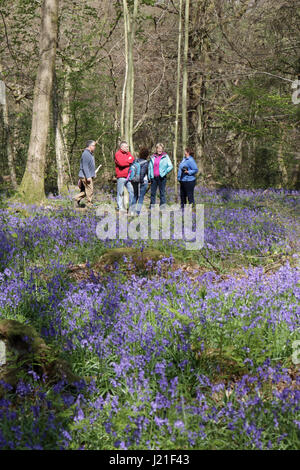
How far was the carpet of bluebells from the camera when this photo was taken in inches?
102

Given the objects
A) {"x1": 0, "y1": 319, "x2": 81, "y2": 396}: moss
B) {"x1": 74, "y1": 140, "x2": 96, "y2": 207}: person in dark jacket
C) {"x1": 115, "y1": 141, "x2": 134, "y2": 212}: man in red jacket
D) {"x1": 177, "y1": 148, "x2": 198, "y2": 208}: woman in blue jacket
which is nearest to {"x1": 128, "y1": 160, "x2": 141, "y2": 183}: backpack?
{"x1": 115, "y1": 141, "x2": 134, "y2": 212}: man in red jacket

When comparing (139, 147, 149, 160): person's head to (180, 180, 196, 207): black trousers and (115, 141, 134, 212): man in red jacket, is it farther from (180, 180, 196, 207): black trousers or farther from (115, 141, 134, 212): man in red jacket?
(180, 180, 196, 207): black trousers

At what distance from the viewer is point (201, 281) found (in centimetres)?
528

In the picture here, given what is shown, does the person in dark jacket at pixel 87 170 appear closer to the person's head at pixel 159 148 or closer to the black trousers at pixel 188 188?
the person's head at pixel 159 148

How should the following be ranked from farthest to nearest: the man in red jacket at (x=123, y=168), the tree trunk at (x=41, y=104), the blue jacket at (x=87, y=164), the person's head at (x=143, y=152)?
1. the tree trunk at (x=41, y=104)
2. the blue jacket at (x=87, y=164)
3. the person's head at (x=143, y=152)
4. the man in red jacket at (x=123, y=168)

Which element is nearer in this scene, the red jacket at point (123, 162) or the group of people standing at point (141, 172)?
the red jacket at point (123, 162)

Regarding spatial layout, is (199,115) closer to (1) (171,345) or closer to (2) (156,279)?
(2) (156,279)

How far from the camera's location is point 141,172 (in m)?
11.4

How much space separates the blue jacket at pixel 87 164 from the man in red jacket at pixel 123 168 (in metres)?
0.92

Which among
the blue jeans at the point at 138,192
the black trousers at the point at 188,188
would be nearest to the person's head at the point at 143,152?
the blue jeans at the point at 138,192

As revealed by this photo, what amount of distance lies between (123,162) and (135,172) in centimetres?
41

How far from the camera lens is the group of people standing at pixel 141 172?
438 inches
